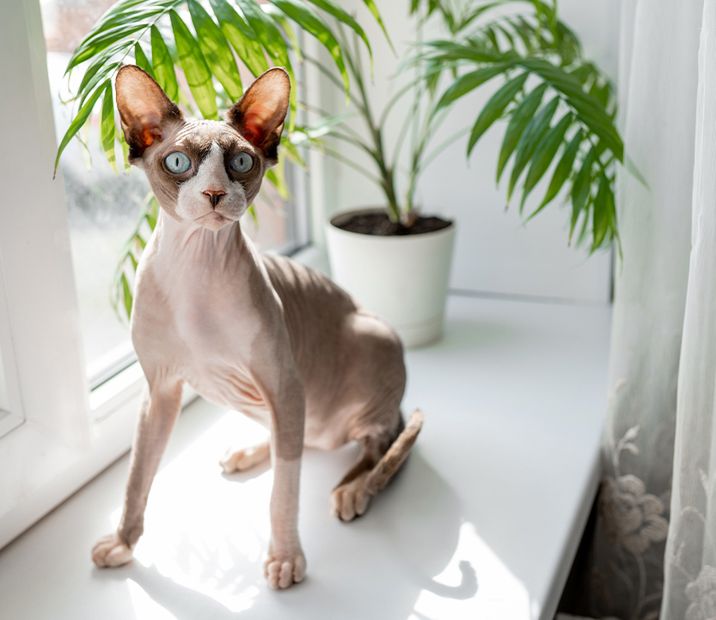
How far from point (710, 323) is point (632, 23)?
1.19ft

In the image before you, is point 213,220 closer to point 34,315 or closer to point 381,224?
point 34,315

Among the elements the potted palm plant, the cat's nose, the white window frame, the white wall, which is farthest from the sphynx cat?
the white wall

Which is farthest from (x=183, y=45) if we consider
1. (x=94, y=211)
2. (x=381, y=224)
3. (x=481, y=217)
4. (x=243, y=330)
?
(x=481, y=217)

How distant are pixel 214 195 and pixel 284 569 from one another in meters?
0.36

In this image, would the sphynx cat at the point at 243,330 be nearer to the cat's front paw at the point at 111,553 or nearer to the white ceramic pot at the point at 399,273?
the cat's front paw at the point at 111,553

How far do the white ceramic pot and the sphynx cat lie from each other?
28 cm

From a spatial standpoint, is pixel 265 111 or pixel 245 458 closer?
pixel 265 111

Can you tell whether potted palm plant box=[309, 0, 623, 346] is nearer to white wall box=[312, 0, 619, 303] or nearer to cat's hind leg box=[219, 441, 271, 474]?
white wall box=[312, 0, 619, 303]

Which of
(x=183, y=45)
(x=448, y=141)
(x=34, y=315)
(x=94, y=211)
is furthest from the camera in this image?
(x=448, y=141)

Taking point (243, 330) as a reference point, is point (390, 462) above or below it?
below

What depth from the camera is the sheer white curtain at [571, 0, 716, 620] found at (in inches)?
33.1

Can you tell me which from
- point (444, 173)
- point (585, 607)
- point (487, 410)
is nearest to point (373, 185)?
point (444, 173)

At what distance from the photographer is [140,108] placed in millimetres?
711

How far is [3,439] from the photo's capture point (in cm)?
90
